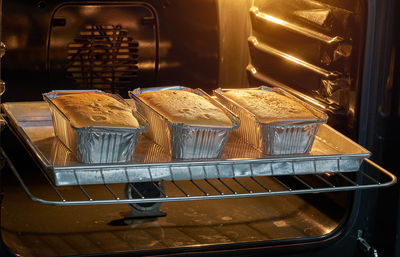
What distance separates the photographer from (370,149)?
1550 millimetres

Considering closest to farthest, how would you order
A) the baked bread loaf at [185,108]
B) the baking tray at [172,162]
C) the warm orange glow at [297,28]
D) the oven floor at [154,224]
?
the baking tray at [172,162], the baked bread loaf at [185,108], the oven floor at [154,224], the warm orange glow at [297,28]

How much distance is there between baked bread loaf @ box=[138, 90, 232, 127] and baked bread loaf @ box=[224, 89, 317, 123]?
88 millimetres

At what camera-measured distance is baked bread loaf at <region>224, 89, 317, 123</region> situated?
147cm

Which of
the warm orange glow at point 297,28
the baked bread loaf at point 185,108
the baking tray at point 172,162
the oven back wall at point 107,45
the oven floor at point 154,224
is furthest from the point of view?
the oven back wall at point 107,45

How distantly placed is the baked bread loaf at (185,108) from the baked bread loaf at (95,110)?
0.08 m

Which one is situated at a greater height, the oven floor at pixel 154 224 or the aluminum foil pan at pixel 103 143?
the aluminum foil pan at pixel 103 143

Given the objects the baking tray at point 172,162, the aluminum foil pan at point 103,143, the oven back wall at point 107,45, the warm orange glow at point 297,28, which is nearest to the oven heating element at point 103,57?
the oven back wall at point 107,45

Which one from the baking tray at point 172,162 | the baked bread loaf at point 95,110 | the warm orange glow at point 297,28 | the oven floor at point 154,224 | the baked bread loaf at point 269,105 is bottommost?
the oven floor at point 154,224

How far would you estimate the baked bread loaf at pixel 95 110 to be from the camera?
1336 millimetres

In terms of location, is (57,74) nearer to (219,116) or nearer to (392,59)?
(219,116)

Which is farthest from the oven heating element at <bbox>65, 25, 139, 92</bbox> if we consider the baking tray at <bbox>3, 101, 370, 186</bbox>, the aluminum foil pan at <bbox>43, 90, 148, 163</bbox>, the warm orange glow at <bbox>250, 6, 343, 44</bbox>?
the aluminum foil pan at <bbox>43, 90, 148, 163</bbox>

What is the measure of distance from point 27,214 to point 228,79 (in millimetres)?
771

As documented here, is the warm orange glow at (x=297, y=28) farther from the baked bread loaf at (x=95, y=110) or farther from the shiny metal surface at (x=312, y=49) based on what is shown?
the baked bread loaf at (x=95, y=110)

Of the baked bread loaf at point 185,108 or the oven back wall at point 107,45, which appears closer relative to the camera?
the baked bread loaf at point 185,108
